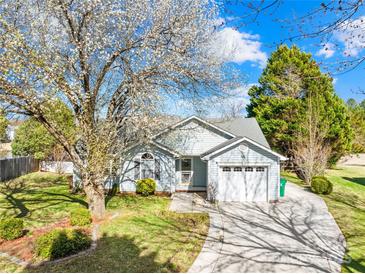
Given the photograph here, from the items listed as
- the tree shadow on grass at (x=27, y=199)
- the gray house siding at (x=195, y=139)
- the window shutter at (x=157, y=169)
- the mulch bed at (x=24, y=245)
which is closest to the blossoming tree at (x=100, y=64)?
the mulch bed at (x=24, y=245)

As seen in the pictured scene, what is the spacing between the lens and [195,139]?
57.1 feet

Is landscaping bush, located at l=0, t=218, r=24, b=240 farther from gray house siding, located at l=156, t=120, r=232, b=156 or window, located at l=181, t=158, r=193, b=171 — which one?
window, located at l=181, t=158, r=193, b=171

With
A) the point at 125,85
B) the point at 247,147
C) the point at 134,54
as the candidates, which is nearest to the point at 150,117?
the point at 125,85

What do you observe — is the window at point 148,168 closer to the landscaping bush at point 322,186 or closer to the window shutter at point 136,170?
the window shutter at point 136,170

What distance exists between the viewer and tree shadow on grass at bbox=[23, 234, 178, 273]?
21.7 feet

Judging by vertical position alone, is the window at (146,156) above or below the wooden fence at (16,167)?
above

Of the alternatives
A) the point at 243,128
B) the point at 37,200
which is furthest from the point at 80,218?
the point at 243,128

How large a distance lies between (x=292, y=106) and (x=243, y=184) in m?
13.7

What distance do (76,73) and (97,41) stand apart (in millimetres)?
1448

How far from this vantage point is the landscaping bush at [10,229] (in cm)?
844

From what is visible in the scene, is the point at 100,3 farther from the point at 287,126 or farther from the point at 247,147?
the point at 287,126

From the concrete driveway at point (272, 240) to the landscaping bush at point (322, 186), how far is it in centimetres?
277

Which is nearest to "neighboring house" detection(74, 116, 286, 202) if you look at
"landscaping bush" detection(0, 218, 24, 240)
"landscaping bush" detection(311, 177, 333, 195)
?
"landscaping bush" detection(311, 177, 333, 195)

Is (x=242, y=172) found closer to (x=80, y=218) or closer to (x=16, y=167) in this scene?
(x=80, y=218)
